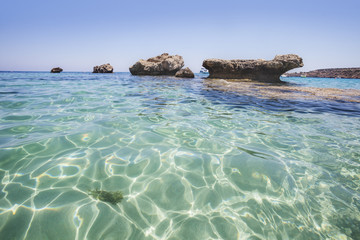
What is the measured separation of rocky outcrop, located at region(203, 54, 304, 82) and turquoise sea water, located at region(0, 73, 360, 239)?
50.5ft

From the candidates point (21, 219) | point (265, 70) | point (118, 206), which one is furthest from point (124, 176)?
point (265, 70)

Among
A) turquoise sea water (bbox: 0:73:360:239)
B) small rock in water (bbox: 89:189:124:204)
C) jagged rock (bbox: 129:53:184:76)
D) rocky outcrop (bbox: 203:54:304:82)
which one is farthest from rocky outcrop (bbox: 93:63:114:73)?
small rock in water (bbox: 89:189:124:204)

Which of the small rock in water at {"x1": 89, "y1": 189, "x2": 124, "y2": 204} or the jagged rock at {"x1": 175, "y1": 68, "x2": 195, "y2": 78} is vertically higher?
the jagged rock at {"x1": 175, "y1": 68, "x2": 195, "y2": 78}

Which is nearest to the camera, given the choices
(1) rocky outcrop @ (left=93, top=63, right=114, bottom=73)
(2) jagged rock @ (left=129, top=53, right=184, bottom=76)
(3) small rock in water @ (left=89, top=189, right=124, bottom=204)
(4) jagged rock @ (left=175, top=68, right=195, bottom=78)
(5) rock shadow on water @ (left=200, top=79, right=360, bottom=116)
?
(3) small rock in water @ (left=89, top=189, right=124, bottom=204)

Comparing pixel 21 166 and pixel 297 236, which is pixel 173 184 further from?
pixel 21 166

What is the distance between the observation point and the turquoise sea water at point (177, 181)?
133 cm

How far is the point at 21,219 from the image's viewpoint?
4.32 feet

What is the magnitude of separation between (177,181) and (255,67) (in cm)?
1844

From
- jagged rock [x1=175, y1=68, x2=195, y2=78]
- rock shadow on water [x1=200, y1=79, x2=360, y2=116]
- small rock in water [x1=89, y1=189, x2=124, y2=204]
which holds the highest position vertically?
jagged rock [x1=175, y1=68, x2=195, y2=78]

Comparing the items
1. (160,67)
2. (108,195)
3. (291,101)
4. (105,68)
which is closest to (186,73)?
(160,67)

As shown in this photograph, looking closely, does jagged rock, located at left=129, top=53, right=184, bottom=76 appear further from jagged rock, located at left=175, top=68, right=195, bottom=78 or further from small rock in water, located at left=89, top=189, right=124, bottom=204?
small rock in water, located at left=89, top=189, right=124, bottom=204

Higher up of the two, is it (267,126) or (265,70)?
(265,70)

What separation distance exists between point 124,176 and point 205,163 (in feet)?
3.28

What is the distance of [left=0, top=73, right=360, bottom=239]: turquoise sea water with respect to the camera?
133 centimetres
